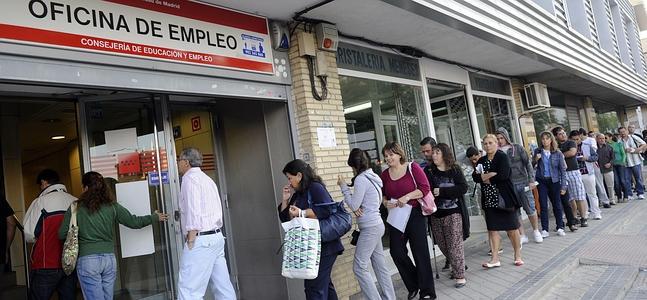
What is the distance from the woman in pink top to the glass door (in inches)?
95.5

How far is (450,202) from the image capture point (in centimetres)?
516

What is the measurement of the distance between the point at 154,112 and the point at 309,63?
1855mm

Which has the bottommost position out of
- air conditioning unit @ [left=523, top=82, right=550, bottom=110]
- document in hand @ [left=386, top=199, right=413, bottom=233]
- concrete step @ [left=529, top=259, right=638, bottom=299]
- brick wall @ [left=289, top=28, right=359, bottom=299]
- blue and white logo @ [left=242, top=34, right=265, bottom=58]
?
concrete step @ [left=529, top=259, right=638, bottom=299]

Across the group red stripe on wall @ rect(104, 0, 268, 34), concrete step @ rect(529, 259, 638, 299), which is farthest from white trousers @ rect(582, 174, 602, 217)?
red stripe on wall @ rect(104, 0, 268, 34)

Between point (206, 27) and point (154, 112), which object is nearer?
point (206, 27)

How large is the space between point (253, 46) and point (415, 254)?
2.83 m

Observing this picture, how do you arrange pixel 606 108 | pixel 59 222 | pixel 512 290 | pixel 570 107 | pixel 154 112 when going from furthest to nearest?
pixel 606 108 < pixel 570 107 < pixel 154 112 < pixel 512 290 < pixel 59 222

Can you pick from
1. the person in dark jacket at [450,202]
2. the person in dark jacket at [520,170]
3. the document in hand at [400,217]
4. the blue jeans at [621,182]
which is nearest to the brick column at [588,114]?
the blue jeans at [621,182]

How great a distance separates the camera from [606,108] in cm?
2091

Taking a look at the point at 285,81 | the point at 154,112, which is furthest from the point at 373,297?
the point at 154,112

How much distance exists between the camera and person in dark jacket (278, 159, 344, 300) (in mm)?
3686

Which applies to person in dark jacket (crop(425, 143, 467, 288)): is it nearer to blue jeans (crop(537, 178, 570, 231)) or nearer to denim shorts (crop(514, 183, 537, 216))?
denim shorts (crop(514, 183, 537, 216))

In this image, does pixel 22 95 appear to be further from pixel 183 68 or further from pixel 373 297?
pixel 373 297

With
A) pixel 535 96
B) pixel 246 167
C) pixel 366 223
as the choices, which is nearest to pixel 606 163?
pixel 535 96
